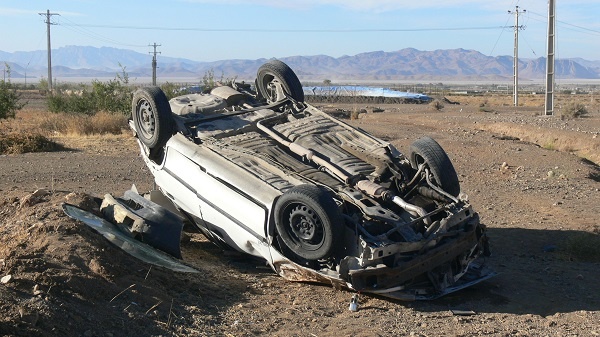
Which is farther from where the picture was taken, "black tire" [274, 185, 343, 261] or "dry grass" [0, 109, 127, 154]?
"dry grass" [0, 109, 127, 154]

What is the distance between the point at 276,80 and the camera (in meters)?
10.2

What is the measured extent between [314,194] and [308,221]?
0.29 metres

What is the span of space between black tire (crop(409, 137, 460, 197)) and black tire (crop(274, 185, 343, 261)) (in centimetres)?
161

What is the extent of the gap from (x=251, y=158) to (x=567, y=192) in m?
7.20

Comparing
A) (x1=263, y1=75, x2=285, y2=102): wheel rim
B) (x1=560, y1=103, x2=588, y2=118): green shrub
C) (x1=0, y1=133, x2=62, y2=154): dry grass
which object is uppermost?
(x1=263, y1=75, x2=285, y2=102): wheel rim

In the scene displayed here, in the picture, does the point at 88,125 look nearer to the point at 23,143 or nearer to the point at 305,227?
the point at 23,143

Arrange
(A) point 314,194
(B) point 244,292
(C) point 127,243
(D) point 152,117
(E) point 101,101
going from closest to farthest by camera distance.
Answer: (A) point 314,194
(B) point 244,292
(C) point 127,243
(D) point 152,117
(E) point 101,101

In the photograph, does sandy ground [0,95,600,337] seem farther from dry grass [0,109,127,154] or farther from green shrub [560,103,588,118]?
green shrub [560,103,588,118]

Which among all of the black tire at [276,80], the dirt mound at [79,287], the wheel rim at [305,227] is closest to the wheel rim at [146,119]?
the dirt mound at [79,287]

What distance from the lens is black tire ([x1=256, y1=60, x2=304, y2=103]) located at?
10.0m

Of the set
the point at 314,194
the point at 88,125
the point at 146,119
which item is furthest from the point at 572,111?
the point at 314,194

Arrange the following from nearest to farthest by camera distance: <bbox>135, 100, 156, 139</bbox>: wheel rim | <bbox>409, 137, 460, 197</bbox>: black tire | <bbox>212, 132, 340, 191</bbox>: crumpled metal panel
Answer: <bbox>212, 132, 340, 191</bbox>: crumpled metal panel
<bbox>409, 137, 460, 197</bbox>: black tire
<bbox>135, 100, 156, 139</bbox>: wheel rim

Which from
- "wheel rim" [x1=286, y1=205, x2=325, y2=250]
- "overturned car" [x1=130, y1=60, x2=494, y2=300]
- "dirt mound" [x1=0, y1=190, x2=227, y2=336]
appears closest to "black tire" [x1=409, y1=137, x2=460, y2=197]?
"overturned car" [x1=130, y1=60, x2=494, y2=300]

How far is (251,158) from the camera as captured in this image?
7938mm
